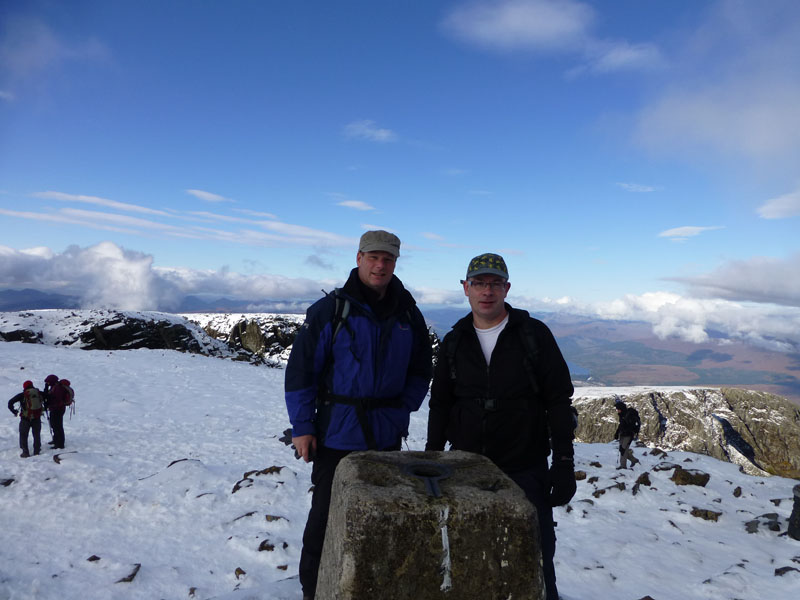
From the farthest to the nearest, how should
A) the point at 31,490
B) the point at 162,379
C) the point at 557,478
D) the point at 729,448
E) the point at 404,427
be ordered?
the point at 729,448 → the point at 162,379 → the point at 31,490 → the point at 404,427 → the point at 557,478

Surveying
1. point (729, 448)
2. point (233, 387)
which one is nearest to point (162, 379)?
point (233, 387)

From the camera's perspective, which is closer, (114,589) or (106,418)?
(114,589)

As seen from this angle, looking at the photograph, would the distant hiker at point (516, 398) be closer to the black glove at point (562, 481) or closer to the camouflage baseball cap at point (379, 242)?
the black glove at point (562, 481)

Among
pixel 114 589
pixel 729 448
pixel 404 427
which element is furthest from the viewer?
pixel 729 448

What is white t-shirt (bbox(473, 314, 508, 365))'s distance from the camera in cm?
432

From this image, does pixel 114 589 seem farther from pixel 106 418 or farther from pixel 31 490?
pixel 106 418

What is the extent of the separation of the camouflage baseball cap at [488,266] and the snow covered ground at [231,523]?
14.3 feet

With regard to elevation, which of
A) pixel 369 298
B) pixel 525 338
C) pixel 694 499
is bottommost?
pixel 694 499

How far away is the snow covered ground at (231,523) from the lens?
22.2 feet

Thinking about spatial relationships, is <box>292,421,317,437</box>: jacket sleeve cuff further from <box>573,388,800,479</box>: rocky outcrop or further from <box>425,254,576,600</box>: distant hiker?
<box>573,388,800,479</box>: rocky outcrop

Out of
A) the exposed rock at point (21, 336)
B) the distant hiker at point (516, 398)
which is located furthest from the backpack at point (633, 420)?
the exposed rock at point (21, 336)

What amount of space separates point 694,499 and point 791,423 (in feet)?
547

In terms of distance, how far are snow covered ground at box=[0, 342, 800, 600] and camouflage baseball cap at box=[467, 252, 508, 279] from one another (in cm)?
435

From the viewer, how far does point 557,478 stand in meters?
4.09
